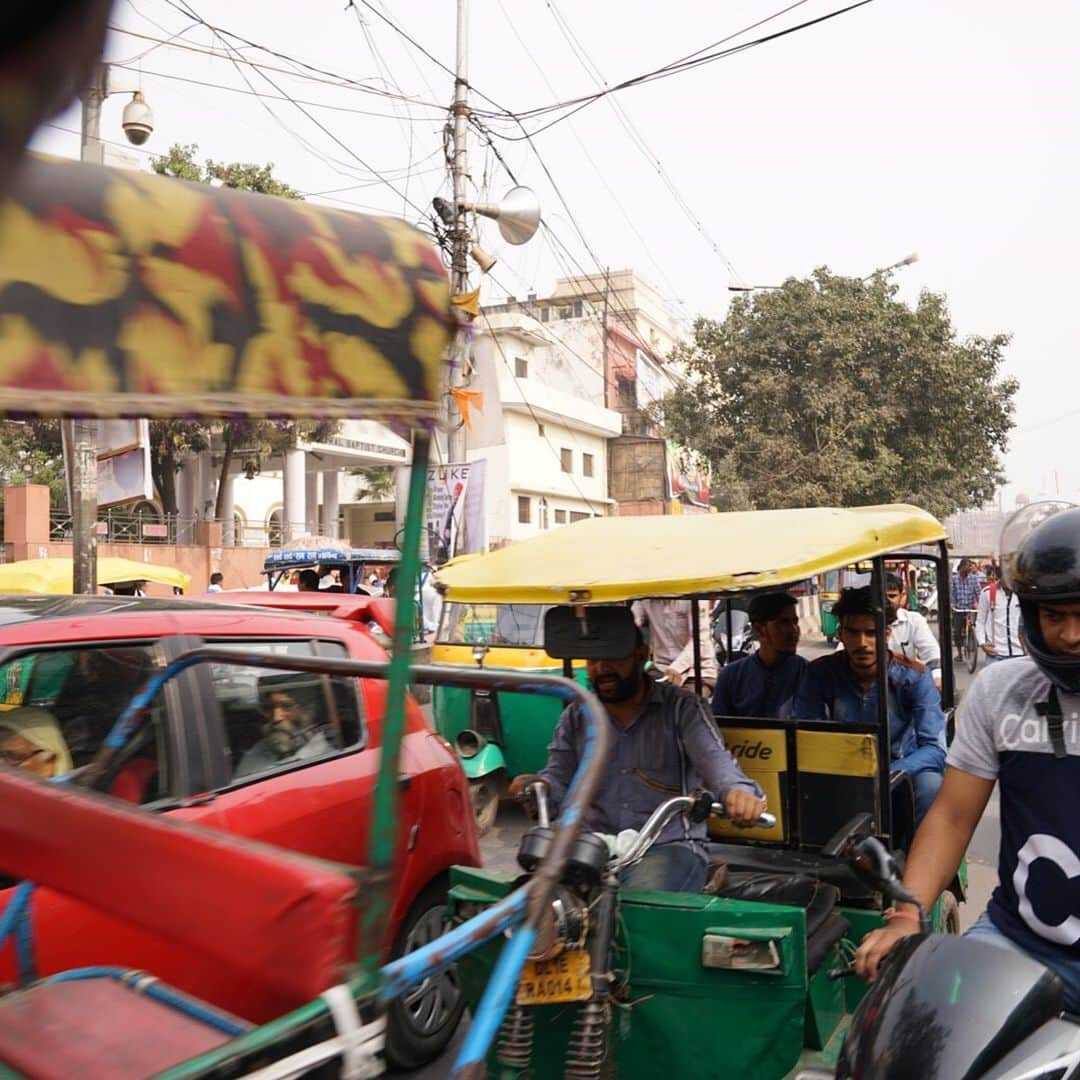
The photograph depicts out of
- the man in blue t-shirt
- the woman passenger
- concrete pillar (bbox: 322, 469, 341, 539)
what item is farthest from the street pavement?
concrete pillar (bbox: 322, 469, 341, 539)

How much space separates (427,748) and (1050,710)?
8.34 ft

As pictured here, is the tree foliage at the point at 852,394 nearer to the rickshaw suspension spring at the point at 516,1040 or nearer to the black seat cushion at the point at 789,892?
the black seat cushion at the point at 789,892

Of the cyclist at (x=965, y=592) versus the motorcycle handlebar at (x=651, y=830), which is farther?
the cyclist at (x=965, y=592)

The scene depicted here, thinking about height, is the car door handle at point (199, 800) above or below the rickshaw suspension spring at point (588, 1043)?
above

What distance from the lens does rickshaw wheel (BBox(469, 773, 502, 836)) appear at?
7.81m

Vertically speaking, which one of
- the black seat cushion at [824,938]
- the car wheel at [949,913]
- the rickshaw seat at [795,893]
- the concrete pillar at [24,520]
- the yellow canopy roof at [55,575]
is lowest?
the car wheel at [949,913]

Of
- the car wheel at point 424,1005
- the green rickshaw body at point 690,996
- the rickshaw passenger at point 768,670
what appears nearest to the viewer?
the green rickshaw body at point 690,996

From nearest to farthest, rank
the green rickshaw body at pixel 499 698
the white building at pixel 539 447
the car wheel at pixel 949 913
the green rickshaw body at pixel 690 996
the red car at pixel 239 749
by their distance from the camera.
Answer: the green rickshaw body at pixel 690 996, the red car at pixel 239 749, the car wheel at pixel 949 913, the green rickshaw body at pixel 499 698, the white building at pixel 539 447

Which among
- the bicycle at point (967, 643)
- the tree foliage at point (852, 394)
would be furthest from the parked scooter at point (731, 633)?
the tree foliage at point (852, 394)

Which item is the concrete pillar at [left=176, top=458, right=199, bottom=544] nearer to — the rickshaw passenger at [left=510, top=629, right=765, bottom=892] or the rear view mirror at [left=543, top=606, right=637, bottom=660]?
the rickshaw passenger at [left=510, top=629, right=765, bottom=892]

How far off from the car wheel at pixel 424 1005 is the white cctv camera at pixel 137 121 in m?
8.81

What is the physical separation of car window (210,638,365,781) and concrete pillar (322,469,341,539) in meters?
29.3

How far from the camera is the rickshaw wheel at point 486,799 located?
7812 millimetres

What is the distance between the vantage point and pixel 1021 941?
2.37 meters
